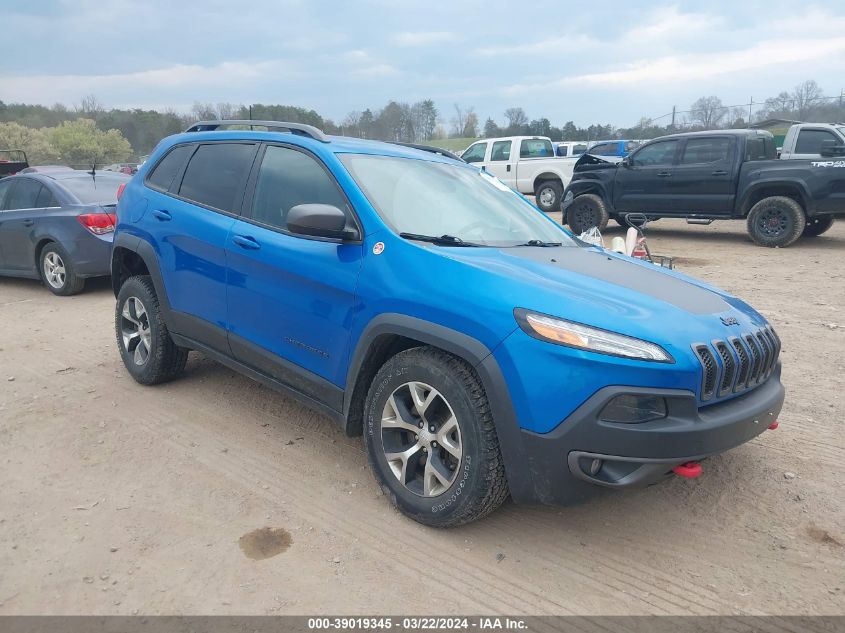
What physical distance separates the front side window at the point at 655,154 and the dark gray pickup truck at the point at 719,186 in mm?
18

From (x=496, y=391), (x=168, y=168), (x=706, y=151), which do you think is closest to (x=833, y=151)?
(x=706, y=151)

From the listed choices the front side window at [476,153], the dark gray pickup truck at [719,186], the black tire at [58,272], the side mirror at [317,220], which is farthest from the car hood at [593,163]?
the side mirror at [317,220]

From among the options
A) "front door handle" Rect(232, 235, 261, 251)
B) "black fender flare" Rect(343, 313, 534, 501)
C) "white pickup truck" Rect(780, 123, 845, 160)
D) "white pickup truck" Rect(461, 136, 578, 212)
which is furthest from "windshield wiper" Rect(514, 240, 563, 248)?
"white pickup truck" Rect(461, 136, 578, 212)

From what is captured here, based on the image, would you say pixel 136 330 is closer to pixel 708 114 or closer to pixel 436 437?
pixel 436 437

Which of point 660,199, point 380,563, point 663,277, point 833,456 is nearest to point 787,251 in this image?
point 660,199

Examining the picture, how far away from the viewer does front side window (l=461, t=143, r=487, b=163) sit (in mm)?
18547

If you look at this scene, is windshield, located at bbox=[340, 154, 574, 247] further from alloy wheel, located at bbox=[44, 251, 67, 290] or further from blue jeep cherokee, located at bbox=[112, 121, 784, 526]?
alloy wheel, located at bbox=[44, 251, 67, 290]

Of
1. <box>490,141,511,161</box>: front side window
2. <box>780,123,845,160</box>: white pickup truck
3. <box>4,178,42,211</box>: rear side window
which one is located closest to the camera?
<box>4,178,42,211</box>: rear side window

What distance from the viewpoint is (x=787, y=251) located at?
10609 mm

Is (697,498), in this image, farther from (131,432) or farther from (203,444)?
(131,432)

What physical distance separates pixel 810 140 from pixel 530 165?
21.8ft

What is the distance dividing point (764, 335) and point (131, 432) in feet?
12.0

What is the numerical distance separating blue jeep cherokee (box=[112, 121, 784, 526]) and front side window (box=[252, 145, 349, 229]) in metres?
0.01

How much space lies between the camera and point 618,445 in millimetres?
2418
